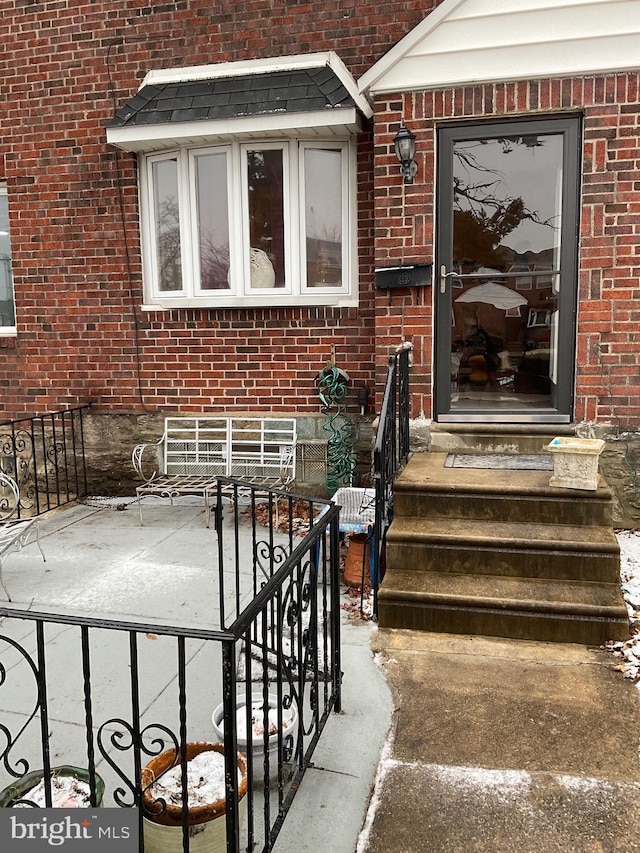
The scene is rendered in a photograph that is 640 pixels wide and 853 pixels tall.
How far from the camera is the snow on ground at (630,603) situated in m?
3.25

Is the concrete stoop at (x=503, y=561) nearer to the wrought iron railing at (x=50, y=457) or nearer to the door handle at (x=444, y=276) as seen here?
the door handle at (x=444, y=276)

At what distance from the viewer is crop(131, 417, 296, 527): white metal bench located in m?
6.02

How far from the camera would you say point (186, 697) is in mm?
2885

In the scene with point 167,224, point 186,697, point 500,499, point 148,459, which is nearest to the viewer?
point 186,697

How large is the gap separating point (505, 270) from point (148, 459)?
3708 mm

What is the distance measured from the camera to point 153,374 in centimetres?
647

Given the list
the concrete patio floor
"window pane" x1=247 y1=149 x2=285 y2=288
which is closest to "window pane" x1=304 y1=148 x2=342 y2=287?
"window pane" x1=247 y1=149 x2=285 y2=288

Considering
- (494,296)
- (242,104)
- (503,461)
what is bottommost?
(503,461)

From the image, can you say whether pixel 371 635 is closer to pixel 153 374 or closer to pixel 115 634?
pixel 115 634

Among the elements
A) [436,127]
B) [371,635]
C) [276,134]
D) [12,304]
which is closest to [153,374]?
[12,304]

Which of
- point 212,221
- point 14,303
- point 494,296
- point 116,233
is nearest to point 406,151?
point 494,296

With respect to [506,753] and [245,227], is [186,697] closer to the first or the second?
[506,753]

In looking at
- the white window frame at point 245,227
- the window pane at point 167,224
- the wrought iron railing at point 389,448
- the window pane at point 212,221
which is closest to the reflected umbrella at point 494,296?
the wrought iron railing at point 389,448

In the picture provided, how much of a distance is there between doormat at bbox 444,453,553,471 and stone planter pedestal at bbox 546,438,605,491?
1.44 ft
